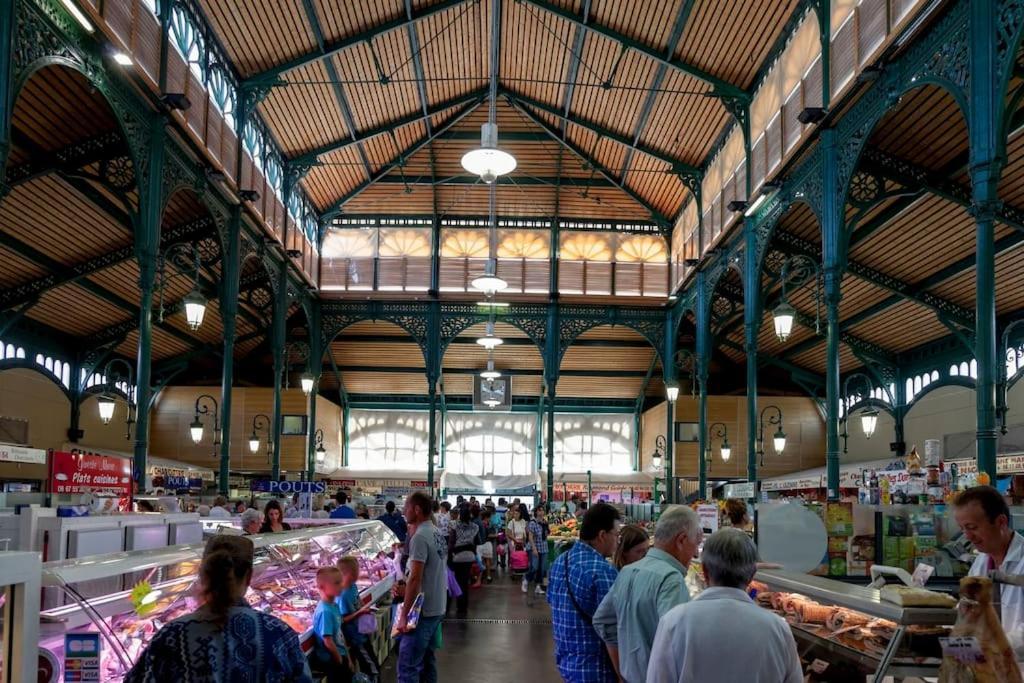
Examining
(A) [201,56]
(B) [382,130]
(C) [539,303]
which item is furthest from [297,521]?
(C) [539,303]

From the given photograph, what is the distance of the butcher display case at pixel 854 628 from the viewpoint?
4016 millimetres

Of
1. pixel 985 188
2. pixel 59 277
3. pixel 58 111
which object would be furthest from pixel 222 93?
pixel 985 188

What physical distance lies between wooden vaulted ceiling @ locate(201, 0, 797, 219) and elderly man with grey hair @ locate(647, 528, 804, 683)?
15.7 metres

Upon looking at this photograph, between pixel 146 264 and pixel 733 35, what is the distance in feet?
38.6

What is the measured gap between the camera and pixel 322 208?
2828 centimetres

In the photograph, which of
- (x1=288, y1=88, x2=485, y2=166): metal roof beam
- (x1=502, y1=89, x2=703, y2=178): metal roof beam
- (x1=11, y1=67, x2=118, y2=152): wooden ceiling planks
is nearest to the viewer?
(x1=11, y1=67, x2=118, y2=152): wooden ceiling planks

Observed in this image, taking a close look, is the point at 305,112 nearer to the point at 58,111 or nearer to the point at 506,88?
the point at 506,88

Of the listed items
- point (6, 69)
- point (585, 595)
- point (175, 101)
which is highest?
point (175, 101)

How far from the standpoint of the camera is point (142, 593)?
4.97 m

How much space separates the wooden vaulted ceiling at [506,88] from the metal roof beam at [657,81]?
0.05 metres

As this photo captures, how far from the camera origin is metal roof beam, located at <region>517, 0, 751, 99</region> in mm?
19438

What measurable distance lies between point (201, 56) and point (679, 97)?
1079 cm

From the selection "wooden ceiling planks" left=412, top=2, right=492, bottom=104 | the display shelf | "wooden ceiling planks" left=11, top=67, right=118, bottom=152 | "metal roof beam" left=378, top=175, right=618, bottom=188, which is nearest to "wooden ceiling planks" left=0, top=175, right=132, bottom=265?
"wooden ceiling planks" left=11, top=67, right=118, bottom=152

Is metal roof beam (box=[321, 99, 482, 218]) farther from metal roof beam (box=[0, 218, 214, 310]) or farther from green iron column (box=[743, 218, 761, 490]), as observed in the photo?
green iron column (box=[743, 218, 761, 490])
